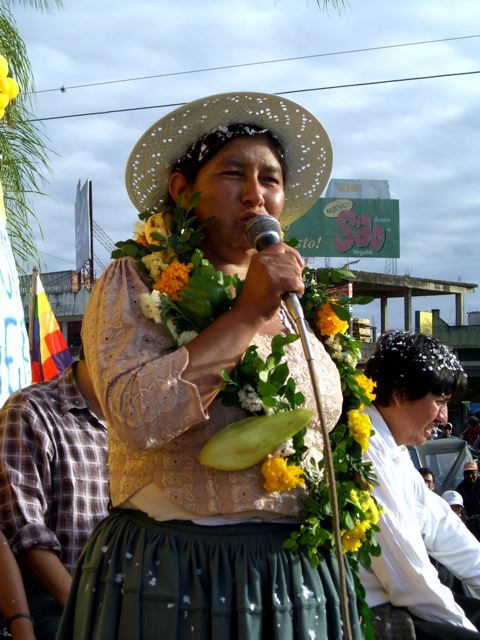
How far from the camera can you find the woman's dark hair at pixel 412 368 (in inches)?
128

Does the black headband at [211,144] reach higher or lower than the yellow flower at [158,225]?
higher

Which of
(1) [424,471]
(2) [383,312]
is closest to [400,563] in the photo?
(1) [424,471]

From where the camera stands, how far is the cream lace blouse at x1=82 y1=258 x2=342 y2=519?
151cm

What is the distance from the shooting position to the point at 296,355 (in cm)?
184

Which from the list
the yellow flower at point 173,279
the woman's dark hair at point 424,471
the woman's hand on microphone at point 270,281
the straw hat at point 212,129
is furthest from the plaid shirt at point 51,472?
the woman's dark hair at point 424,471

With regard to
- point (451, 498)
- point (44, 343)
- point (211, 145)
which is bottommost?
point (451, 498)

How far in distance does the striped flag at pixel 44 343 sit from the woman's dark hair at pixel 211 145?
13.4ft

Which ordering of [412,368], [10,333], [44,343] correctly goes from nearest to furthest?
[412,368] → [10,333] → [44,343]

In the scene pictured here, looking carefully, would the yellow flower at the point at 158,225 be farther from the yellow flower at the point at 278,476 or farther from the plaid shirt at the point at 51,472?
the plaid shirt at the point at 51,472

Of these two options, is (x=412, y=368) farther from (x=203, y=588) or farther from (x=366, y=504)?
(x=203, y=588)

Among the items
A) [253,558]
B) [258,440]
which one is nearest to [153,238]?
[258,440]

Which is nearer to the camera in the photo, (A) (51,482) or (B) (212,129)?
(B) (212,129)

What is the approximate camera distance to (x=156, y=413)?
1.50 metres

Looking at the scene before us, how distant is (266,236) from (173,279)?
26 cm
